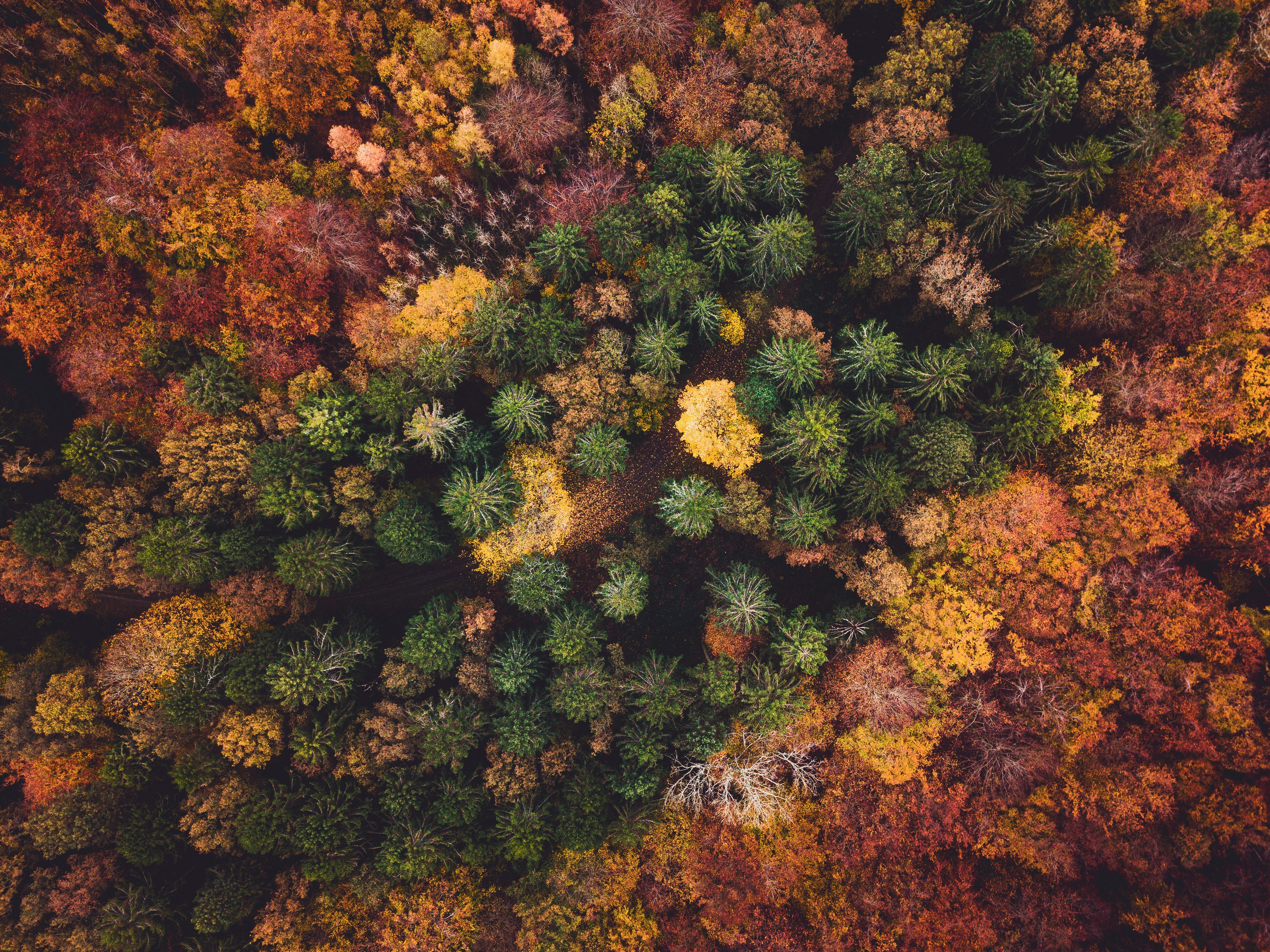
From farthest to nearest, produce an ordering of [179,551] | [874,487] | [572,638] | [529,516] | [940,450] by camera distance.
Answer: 1. [529,516]
2. [572,638]
3. [179,551]
4. [874,487]
5. [940,450]

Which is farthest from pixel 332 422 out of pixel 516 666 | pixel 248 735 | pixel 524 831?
pixel 524 831

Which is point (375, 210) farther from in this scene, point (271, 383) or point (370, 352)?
point (271, 383)

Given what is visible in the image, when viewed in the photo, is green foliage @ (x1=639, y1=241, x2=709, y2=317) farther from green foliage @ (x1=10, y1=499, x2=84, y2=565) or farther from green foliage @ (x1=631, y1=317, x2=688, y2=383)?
green foliage @ (x1=10, y1=499, x2=84, y2=565)

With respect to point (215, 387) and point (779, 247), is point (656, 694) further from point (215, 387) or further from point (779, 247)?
point (215, 387)

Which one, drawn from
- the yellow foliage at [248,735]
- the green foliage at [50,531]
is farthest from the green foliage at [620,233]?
the green foliage at [50,531]

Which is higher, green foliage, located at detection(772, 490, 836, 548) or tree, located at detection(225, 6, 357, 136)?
tree, located at detection(225, 6, 357, 136)

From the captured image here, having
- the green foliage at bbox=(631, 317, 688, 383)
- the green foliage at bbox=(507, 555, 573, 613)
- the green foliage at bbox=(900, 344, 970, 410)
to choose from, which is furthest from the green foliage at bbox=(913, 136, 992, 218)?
the green foliage at bbox=(507, 555, 573, 613)

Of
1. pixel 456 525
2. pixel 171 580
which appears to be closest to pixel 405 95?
pixel 456 525
